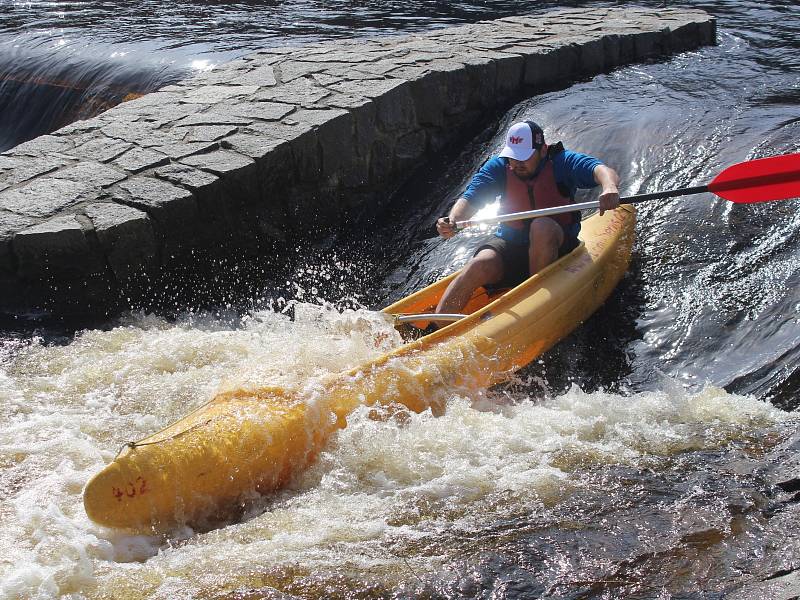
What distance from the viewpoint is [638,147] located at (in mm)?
6586

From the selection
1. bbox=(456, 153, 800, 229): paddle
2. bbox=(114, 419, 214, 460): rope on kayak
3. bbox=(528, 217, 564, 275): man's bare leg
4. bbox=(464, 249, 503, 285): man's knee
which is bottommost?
bbox=(114, 419, 214, 460): rope on kayak

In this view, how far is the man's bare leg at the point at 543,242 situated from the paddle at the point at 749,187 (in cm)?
7

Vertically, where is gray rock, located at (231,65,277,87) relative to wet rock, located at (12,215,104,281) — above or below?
above

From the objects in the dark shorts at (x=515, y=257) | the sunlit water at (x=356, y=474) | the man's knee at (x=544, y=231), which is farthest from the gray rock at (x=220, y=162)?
the man's knee at (x=544, y=231)

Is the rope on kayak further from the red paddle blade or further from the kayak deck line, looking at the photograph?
the red paddle blade

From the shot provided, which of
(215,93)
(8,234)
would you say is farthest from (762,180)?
(8,234)

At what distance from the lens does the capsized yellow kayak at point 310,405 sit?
11.0ft

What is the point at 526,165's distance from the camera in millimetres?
5051

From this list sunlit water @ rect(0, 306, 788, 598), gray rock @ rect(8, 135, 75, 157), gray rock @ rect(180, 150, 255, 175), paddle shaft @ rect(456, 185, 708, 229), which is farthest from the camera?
gray rock @ rect(8, 135, 75, 157)

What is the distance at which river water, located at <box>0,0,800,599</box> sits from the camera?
9.84ft

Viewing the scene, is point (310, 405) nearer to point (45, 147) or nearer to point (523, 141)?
point (523, 141)

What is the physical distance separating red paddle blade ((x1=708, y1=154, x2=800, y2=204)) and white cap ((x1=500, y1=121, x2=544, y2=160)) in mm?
1058

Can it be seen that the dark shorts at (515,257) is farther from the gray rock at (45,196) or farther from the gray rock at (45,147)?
the gray rock at (45,147)

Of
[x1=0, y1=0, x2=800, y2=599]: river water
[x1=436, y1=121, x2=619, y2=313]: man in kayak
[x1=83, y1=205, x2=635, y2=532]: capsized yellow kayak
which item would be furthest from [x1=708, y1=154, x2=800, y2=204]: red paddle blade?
[x1=83, y1=205, x2=635, y2=532]: capsized yellow kayak
